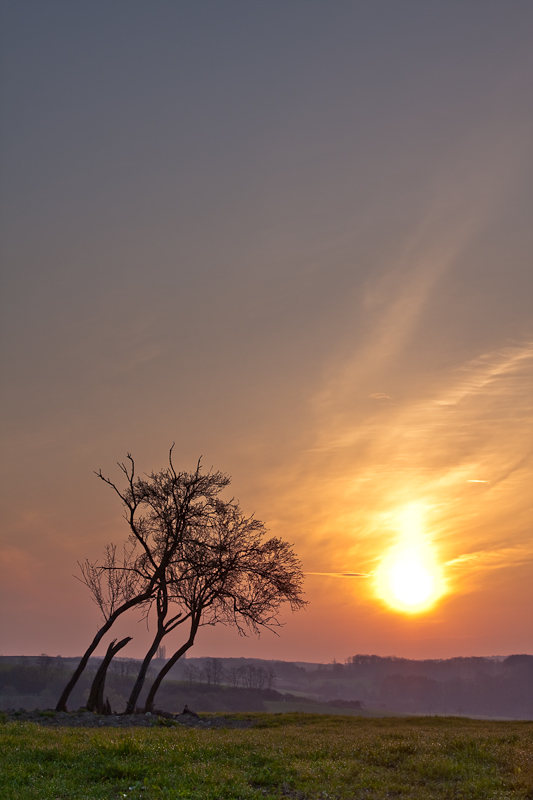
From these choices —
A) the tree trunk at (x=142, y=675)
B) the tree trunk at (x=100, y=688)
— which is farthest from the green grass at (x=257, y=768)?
the tree trunk at (x=142, y=675)

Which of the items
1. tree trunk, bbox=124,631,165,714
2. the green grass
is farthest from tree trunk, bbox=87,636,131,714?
the green grass

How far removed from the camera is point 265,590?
36969mm

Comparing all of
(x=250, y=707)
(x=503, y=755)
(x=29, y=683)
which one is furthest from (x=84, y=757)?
(x=29, y=683)

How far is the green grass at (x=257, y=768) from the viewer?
11188 mm

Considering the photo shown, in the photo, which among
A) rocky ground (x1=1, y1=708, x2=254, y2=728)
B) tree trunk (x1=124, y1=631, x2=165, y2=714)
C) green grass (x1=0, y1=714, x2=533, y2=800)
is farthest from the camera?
tree trunk (x1=124, y1=631, x2=165, y2=714)

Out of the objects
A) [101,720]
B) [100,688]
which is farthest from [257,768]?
[100,688]

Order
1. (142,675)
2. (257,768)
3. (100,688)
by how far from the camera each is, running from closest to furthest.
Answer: (257,768)
(100,688)
(142,675)

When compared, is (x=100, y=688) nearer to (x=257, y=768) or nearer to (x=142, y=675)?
(x=142, y=675)

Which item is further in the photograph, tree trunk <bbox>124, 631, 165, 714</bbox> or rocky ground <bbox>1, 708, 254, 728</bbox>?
tree trunk <bbox>124, 631, 165, 714</bbox>

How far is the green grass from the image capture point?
36.7ft

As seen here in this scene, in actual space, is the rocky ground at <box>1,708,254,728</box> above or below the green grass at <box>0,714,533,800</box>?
below

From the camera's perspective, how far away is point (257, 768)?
1298cm

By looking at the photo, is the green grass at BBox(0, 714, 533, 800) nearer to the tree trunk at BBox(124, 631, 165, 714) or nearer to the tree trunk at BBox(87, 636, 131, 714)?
the tree trunk at BBox(87, 636, 131, 714)

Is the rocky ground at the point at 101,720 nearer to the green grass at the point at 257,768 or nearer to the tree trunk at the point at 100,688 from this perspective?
the tree trunk at the point at 100,688
